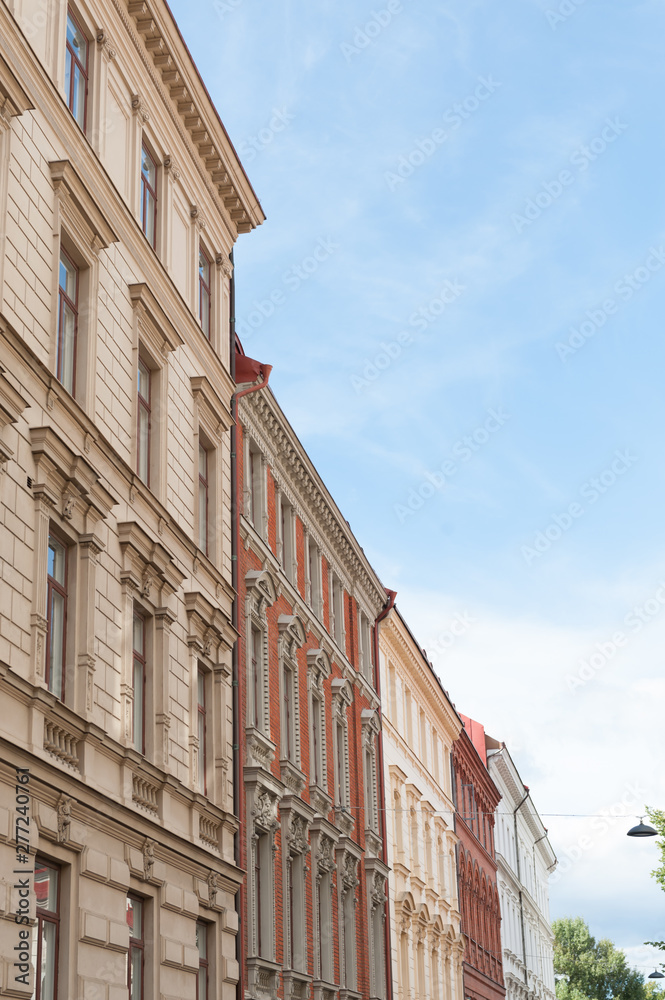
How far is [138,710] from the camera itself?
17.1 metres

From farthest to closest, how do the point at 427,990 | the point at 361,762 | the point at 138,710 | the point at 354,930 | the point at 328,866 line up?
the point at 427,990 → the point at 361,762 → the point at 354,930 → the point at 328,866 → the point at 138,710

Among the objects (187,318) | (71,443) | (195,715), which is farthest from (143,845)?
(187,318)

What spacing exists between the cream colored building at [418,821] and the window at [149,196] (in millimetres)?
19907

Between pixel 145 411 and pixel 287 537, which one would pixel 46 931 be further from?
pixel 287 537

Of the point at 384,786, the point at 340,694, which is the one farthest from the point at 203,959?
the point at 384,786

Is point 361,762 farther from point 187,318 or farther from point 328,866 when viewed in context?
point 187,318

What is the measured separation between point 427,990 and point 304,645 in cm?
1570

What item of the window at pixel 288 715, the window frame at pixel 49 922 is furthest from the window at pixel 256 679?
the window frame at pixel 49 922

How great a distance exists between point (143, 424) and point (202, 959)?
7.64m

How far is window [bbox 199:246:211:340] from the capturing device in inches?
890

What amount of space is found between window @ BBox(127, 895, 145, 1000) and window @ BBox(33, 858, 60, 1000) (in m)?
2.14

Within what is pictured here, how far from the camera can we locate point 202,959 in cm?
1875

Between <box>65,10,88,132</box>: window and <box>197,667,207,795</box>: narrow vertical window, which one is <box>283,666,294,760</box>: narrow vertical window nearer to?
<box>197,667,207,795</box>: narrow vertical window

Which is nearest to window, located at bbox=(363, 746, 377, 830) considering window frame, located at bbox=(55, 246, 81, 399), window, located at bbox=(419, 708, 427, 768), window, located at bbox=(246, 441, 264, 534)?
window, located at bbox=(419, 708, 427, 768)
